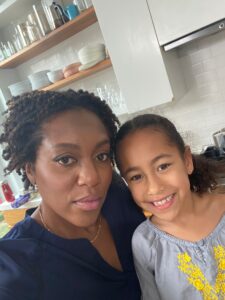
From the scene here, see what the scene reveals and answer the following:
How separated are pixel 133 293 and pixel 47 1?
2.00m

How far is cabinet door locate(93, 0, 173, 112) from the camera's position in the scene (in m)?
1.63

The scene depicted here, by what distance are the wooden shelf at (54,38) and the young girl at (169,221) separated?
4.22 feet

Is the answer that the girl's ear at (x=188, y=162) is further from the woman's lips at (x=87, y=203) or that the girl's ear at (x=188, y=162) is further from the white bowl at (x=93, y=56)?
the white bowl at (x=93, y=56)

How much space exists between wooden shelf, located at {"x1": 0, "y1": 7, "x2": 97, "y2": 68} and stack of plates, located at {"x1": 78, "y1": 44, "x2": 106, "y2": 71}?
21 centimetres

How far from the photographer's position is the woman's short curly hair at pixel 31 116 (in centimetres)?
78

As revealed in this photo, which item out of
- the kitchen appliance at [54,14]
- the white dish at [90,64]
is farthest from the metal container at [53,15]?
the white dish at [90,64]

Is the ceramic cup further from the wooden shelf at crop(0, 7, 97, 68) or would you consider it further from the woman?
the woman

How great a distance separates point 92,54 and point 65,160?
Answer: 1.38 metres

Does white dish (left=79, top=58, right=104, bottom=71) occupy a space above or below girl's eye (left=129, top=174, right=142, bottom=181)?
above

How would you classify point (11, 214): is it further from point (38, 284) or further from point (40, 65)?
point (38, 284)

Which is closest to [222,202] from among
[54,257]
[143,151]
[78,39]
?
[143,151]

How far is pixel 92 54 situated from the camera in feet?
6.41

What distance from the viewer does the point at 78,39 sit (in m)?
2.35

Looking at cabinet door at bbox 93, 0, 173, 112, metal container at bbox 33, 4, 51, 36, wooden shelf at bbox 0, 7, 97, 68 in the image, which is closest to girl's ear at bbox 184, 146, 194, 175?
cabinet door at bbox 93, 0, 173, 112
